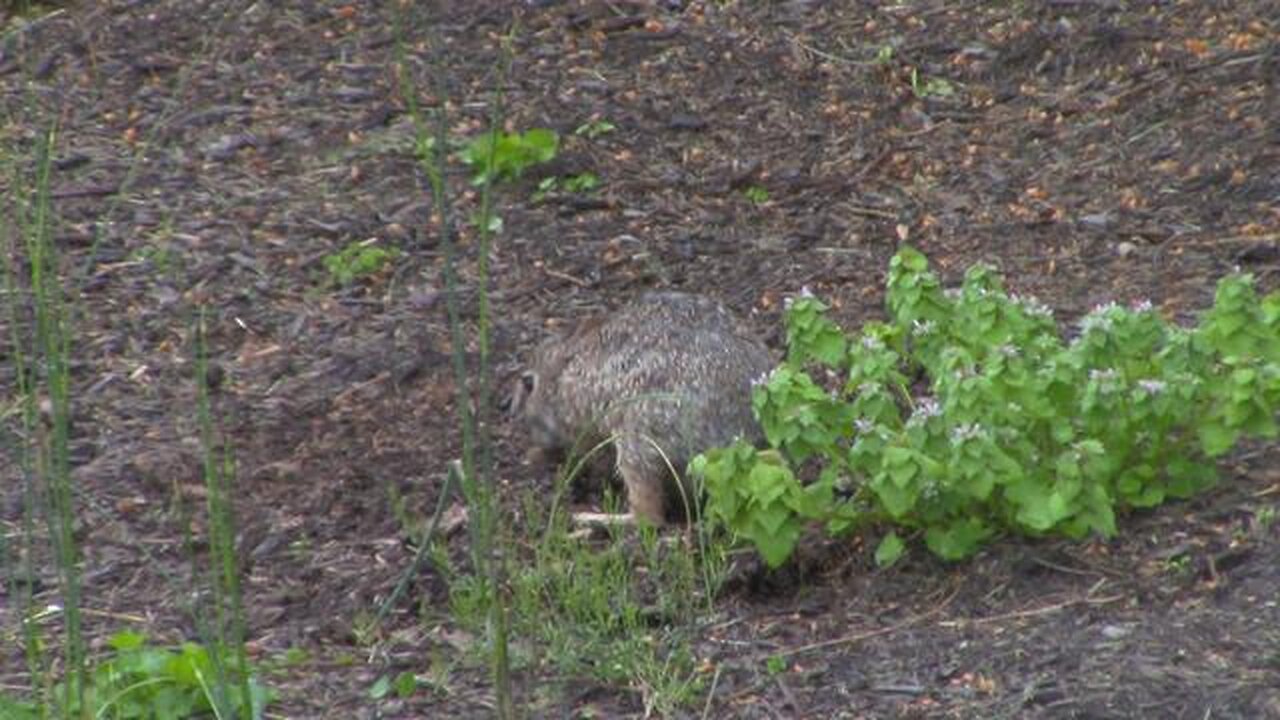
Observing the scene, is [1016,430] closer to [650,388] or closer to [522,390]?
[650,388]

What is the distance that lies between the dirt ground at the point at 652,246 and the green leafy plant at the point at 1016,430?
122 millimetres

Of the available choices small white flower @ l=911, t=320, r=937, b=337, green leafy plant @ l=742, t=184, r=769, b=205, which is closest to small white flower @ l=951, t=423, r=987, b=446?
small white flower @ l=911, t=320, r=937, b=337

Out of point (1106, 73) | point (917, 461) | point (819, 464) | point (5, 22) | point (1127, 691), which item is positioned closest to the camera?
point (1127, 691)

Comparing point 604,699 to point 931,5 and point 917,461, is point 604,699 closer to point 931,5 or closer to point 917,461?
point 917,461

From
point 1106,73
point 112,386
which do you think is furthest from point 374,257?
point 1106,73

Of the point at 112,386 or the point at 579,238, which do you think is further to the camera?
the point at 579,238

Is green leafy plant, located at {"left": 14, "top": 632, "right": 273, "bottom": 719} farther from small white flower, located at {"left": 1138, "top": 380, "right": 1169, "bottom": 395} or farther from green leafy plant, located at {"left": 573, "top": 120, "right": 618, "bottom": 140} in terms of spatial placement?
green leafy plant, located at {"left": 573, "top": 120, "right": 618, "bottom": 140}

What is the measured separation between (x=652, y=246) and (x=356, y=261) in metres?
0.91

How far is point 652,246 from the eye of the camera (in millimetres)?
7094

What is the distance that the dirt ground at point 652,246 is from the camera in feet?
15.8

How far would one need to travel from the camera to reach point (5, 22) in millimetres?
8977

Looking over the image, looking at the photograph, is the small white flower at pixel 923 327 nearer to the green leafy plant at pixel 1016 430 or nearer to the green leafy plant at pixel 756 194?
the green leafy plant at pixel 1016 430

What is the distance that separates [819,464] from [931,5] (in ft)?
10.4

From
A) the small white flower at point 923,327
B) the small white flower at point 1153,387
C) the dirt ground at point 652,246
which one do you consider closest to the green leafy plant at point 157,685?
the dirt ground at point 652,246
